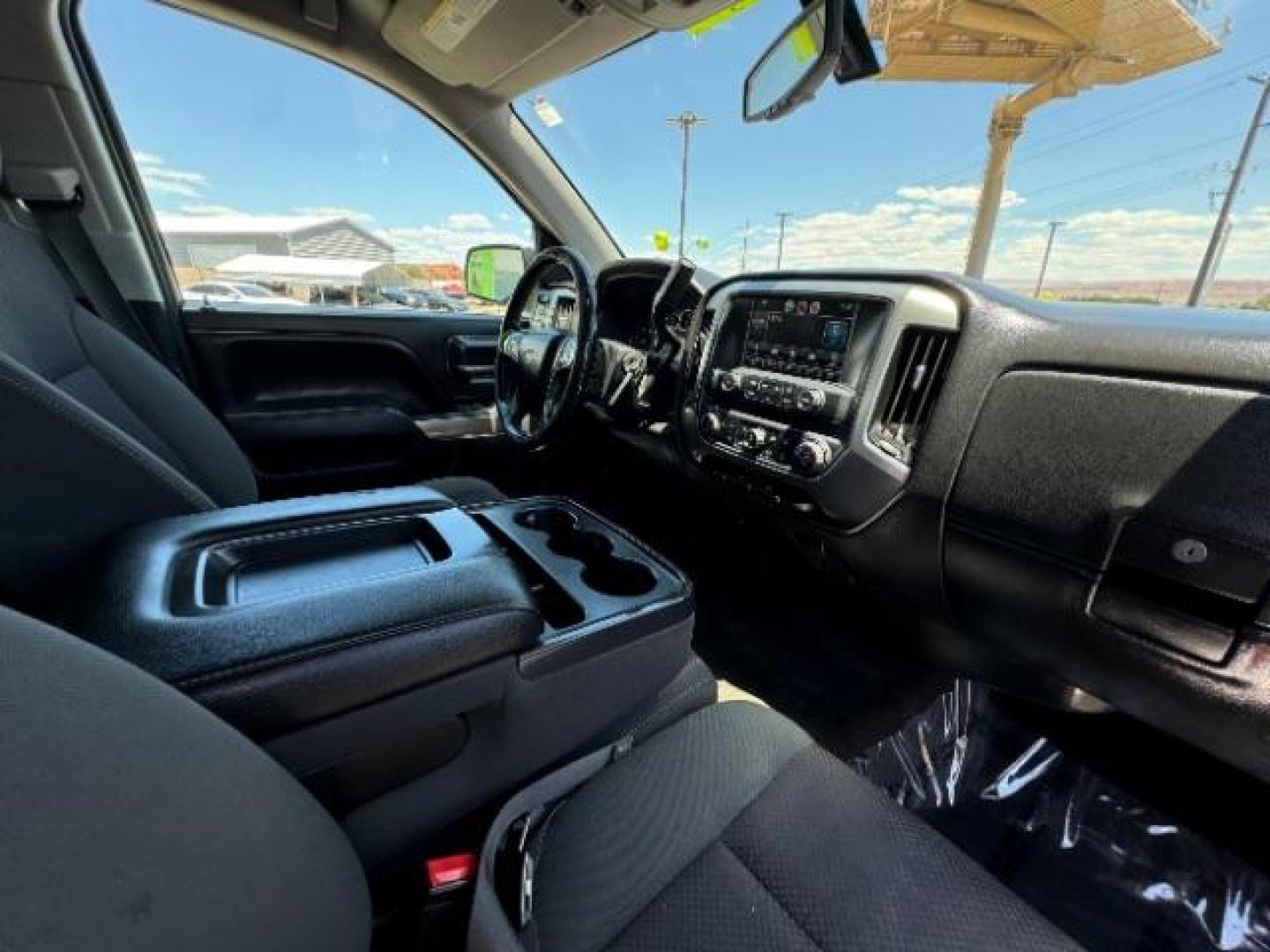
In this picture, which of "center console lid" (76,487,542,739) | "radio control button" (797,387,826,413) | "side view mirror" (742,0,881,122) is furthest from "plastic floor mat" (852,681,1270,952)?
"side view mirror" (742,0,881,122)

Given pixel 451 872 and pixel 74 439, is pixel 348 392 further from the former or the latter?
pixel 451 872

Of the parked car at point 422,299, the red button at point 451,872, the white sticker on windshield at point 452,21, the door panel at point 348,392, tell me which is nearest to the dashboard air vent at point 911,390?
the red button at point 451,872

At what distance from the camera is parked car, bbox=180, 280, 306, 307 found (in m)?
2.26

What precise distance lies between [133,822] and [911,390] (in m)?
1.13

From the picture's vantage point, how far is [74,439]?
2.59ft

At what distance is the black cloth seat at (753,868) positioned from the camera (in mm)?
666

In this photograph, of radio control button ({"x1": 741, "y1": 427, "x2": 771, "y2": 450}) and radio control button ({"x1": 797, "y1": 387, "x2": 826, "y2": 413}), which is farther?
radio control button ({"x1": 741, "y1": 427, "x2": 771, "y2": 450})

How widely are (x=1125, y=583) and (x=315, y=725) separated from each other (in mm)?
1019

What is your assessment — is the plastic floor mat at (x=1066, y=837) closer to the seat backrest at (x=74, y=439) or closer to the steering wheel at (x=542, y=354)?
the steering wheel at (x=542, y=354)

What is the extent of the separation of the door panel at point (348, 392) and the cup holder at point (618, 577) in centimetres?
143

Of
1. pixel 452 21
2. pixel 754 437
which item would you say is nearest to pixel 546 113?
pixel 452 21

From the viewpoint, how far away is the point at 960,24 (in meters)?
2.09

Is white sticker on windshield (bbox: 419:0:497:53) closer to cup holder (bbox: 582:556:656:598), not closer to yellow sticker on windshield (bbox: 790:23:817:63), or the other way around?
yellow sticker on windshield (bbox: 790:23:817:63)

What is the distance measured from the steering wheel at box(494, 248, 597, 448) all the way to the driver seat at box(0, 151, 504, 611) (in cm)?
38
